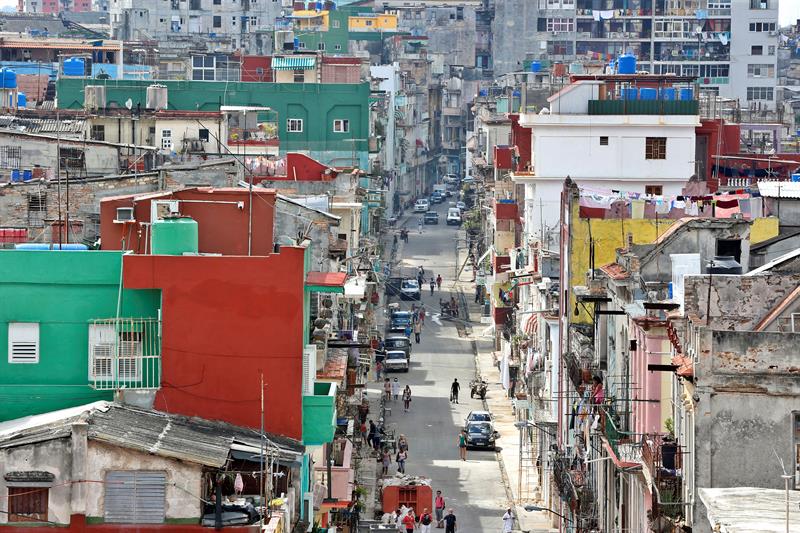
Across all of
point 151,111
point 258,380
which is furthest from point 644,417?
point 151,111

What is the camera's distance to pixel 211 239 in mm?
44469

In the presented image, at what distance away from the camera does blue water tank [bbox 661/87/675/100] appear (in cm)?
8831

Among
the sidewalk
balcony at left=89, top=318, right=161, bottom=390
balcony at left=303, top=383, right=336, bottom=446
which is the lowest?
the sidewalk

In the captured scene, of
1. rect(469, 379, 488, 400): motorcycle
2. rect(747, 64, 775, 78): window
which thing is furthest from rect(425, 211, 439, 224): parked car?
rect(469, 379, 488, 400): motorcycle

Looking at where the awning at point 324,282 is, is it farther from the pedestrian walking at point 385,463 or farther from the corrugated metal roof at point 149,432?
the pedestrian walking at point 385,463

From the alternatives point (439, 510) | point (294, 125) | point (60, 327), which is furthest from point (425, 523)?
point (294, 125)

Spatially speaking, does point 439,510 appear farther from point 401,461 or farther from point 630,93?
point 630,93

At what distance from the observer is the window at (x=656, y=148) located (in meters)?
88.4

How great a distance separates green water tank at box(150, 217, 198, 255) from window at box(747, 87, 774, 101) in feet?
515

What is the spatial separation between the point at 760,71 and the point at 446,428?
372 feet

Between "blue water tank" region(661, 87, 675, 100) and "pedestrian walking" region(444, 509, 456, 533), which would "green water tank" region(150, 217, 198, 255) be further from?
"blue water tank" region(661, 87, 675, 100)

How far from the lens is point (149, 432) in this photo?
37.3 meters

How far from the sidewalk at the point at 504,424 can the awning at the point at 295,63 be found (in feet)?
58.1

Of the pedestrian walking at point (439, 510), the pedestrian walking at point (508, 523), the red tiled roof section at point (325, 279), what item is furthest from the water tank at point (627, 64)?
the red tiled roof section at point (325, 279)
